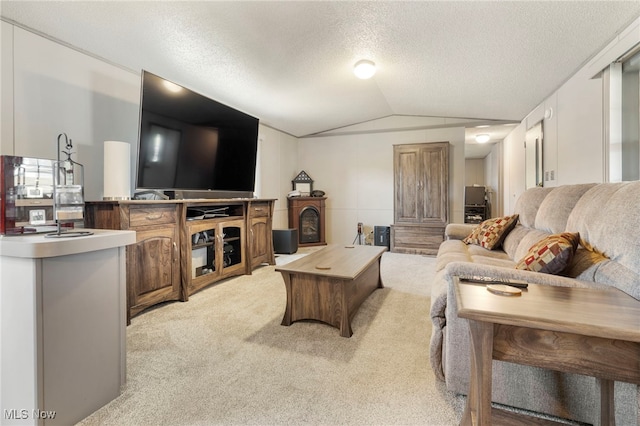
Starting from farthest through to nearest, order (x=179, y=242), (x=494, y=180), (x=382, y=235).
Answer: (x=494, y=180), (x=382, y=235), (x=179, y=242)

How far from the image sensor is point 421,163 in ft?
17.6

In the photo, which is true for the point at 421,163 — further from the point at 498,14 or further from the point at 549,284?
the point at 549,284

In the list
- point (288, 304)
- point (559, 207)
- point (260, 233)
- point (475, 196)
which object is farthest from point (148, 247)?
point (475, 196)

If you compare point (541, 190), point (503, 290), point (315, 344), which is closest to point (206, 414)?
point (315, 344)

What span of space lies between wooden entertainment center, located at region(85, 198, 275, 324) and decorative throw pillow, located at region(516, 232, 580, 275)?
2766 millimetres

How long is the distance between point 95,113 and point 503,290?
3.51 m

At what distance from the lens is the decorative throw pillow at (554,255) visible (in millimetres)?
1410

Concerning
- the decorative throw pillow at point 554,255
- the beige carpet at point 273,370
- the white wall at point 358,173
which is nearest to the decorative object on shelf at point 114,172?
the beige carpet at point 273,370

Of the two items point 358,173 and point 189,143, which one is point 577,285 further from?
point 358,173

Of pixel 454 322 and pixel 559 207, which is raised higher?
pixel 559 207

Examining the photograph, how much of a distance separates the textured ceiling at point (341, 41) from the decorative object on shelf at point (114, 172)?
3.11 ft

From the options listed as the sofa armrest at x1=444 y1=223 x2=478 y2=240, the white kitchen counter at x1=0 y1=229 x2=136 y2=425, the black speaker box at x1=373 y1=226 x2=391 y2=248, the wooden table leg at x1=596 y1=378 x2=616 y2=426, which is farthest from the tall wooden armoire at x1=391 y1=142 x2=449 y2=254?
the white kitchen counter at x1=0 y1=229 x2=136 y2=425

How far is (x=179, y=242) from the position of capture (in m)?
2.89

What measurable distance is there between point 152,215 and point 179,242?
1.25 ft
